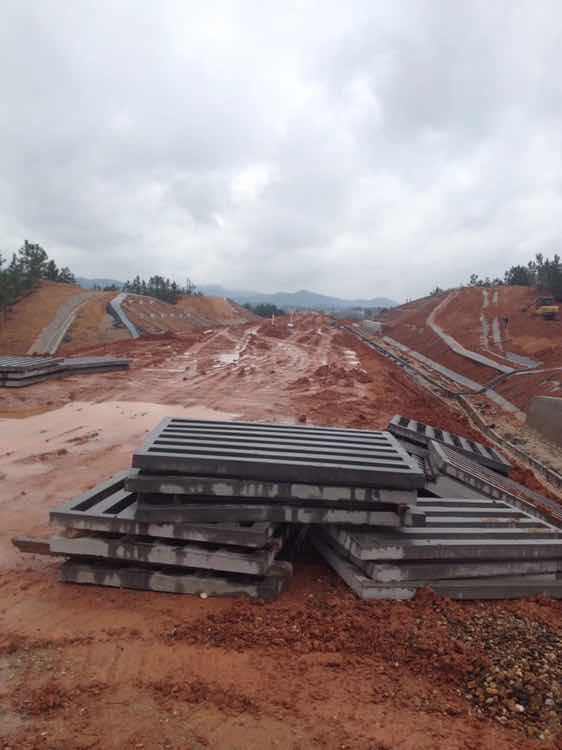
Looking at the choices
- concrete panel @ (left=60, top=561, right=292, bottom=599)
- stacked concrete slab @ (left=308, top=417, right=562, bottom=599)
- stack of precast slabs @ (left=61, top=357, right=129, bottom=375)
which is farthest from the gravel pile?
stack of precast slabs @ (left=61, top=357, right=129, bottom=375)

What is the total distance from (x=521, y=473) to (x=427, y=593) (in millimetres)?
5811

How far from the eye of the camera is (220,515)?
3.84m

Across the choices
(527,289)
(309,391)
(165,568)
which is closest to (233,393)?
(309,391)

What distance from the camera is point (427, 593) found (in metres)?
3.81

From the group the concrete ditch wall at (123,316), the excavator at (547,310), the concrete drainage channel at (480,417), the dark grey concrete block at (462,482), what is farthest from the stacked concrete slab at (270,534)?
the excavator at (547,310)

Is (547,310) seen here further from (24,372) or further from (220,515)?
(220,515)

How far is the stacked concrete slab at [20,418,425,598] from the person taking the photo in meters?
3.81

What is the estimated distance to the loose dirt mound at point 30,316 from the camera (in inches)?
1044

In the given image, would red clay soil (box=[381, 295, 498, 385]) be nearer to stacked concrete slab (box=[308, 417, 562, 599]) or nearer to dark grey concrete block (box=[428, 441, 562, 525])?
dark grey concrete block (box=[428, 441, 562, 525])

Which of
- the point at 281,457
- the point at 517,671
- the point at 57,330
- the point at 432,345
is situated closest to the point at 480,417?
the point at 281,457

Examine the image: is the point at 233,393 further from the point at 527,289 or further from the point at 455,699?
the point at 527,289

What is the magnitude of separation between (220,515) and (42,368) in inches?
→ 524

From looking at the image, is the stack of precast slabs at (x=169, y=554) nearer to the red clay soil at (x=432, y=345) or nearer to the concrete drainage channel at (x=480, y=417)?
the concrete drainage channel at (x=480, y=417)

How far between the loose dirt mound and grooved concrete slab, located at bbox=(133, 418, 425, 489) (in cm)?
2463
